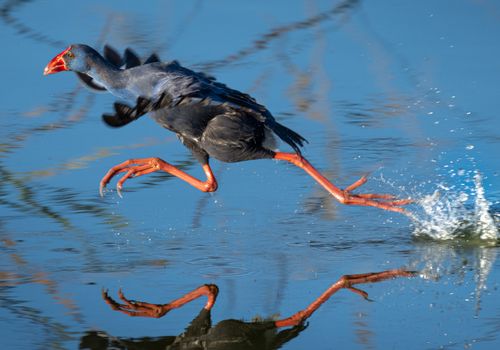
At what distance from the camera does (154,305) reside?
498cm

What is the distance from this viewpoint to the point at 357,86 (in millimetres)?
8039

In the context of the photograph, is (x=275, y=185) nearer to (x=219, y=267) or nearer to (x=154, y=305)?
(x=219, y=267)

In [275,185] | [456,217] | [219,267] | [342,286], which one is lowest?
[275,185]

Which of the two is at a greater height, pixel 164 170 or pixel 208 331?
pixel 208 331

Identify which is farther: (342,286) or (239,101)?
(239,101)

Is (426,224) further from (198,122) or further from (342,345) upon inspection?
(342,345)

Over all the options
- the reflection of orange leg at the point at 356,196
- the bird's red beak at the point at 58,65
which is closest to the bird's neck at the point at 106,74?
the bird's red beak at the point at 58,65

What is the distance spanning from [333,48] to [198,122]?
2598 mm

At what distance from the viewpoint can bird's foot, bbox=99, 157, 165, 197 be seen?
6258 mm

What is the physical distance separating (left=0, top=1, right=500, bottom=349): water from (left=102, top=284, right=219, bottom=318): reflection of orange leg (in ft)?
0.14

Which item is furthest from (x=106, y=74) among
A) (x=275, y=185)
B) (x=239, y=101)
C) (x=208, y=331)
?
(x=208, y=331)

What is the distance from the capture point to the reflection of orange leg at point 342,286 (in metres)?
4.79

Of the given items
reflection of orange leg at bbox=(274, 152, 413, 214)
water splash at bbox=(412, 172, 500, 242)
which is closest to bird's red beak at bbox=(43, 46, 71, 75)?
reflection of orange leg at bbox=(274, 152, 413, 214)

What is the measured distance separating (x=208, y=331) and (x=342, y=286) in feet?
2.44
